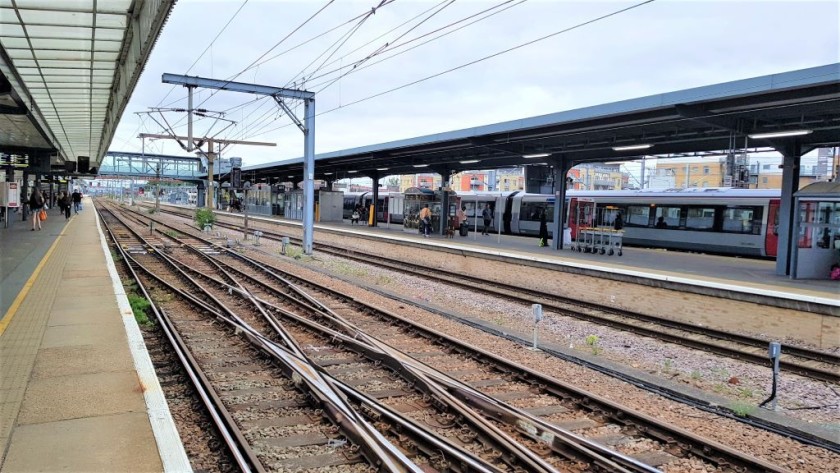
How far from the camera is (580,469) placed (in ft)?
Result: 15.3

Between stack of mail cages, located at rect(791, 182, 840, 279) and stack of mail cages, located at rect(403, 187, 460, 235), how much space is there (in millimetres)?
16603

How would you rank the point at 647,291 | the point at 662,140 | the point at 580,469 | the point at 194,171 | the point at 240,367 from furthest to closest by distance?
the point at 194,171 → the point at 662,140 → the point at 647,291 → the point at 240,367 → the point at 580,469

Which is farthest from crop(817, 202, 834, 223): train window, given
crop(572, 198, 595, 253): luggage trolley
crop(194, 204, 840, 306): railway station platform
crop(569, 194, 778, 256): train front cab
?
crop(572, 198, 595, 253): luggage trolley

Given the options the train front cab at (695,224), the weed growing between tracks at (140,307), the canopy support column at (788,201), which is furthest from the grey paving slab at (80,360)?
the train front cab at (695,224)

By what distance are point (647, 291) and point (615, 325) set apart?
2064 millimetres

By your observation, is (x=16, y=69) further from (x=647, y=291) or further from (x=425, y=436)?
(x=647, y=291)

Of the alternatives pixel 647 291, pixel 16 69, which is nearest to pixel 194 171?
pixel 16 69

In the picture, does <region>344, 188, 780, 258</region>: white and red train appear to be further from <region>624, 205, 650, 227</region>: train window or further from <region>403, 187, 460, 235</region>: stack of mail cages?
<region>403, 187, 460, 235</region>: stack of mail cages

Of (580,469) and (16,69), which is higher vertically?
(16,69)

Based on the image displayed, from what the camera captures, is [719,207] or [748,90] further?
[719,207]

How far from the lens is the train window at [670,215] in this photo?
2397 cm

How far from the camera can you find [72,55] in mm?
10625

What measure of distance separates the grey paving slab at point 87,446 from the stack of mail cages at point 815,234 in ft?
49.2

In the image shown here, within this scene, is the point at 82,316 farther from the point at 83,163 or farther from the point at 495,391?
the point at 83,163
